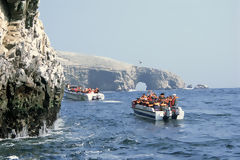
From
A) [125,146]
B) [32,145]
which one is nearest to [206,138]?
[125,146]

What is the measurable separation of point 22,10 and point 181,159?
12.7 metres

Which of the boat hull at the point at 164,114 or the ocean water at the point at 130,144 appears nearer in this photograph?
Result: the ocean water at the point at 130,144

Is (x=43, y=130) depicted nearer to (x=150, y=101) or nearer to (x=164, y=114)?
(x=164, y=114)

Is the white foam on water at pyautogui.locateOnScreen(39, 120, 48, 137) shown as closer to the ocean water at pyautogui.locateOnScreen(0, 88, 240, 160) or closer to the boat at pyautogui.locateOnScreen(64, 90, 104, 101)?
the ocean water at pyautogui.locateOnScreen(0, 88, 240, 160)

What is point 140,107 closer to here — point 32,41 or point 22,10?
point 32,41

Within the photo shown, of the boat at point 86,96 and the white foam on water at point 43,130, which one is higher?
the boat at point 86,96

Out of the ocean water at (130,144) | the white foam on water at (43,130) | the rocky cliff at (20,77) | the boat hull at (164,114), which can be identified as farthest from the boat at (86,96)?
the rocky cliff at (20,77)

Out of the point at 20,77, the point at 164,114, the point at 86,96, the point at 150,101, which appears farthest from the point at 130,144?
the point at 86,96

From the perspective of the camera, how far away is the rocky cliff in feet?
61.2

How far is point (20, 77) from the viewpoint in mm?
18969

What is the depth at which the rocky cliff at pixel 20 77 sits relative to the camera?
18641 millimetres

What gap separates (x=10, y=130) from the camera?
19500 mm

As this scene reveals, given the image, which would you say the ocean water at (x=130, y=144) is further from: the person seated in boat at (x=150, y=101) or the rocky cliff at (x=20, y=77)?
the person seated in boat at (x=150, y=101)

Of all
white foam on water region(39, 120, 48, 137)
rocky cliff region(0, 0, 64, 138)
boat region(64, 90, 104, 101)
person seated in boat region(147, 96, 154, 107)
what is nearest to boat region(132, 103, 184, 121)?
person seated in boat region(147, 96, 154, 107)
